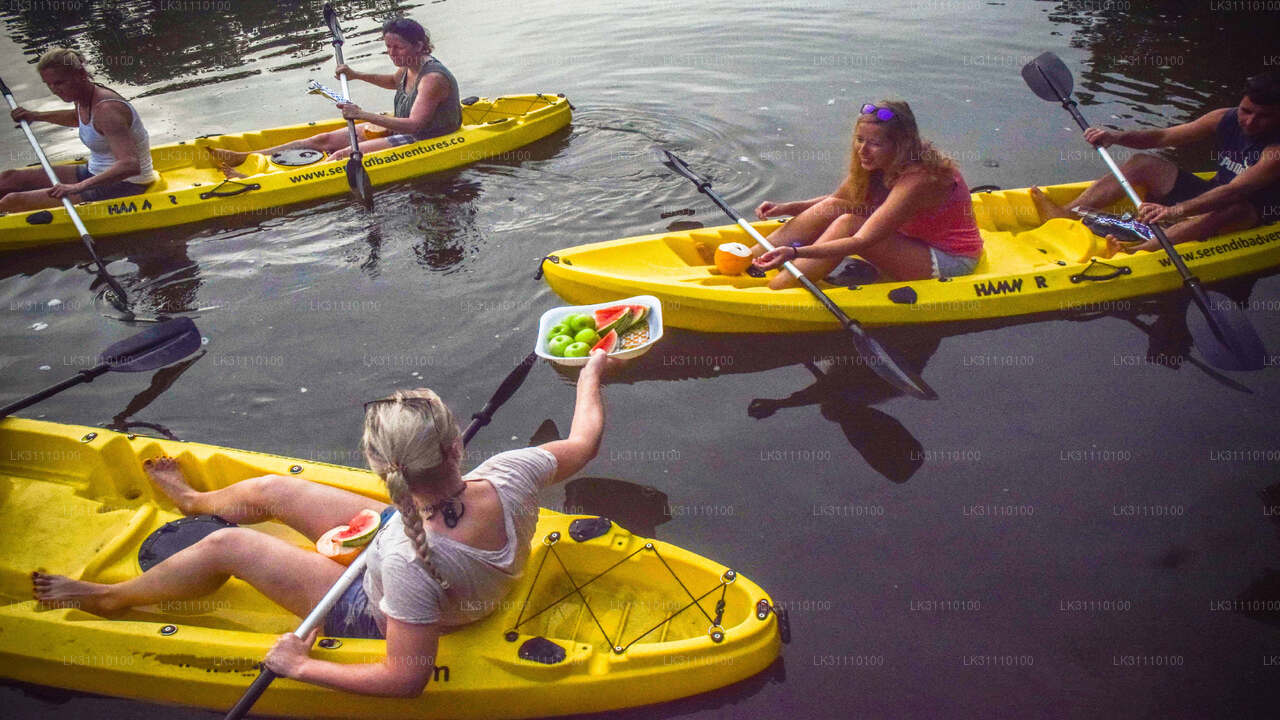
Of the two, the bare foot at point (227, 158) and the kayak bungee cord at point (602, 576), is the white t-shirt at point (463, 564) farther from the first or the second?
the bare foot at point (227, 158)

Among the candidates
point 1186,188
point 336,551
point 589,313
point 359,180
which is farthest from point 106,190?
point 1186,188

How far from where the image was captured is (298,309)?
23.3ft

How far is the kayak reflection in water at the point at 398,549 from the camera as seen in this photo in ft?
9.46

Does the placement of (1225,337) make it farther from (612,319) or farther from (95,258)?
(95,258)

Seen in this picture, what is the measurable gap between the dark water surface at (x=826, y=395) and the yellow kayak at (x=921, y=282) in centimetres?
26

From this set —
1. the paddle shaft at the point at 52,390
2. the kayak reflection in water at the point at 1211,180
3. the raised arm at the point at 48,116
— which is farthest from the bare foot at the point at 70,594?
the kayak reflection in water at the point at 1211,180

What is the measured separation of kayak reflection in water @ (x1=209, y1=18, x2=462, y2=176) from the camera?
8219mm

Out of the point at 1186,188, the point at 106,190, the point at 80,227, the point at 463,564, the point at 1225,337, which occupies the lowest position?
the point at 1225,337

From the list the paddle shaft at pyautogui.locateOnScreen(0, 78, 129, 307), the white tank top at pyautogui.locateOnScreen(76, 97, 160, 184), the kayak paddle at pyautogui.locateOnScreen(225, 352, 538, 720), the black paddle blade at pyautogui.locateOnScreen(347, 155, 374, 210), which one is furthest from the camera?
the black paddle blade at pyautogui.locateOnScreen(347, 155, 374, 210)

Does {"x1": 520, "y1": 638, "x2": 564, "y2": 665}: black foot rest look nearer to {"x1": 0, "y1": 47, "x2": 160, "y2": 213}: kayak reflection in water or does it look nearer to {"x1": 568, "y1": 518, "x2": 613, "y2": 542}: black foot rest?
{"x1": 568, "y1": 518, "x2": 613, "y2": 542}: black foot rest

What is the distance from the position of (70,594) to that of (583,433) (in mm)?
2436

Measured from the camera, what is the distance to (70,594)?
3.75 meters

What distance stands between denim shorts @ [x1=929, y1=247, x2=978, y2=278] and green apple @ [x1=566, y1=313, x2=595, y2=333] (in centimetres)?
251

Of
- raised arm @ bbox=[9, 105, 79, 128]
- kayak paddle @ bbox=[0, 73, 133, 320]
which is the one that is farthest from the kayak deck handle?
raised arm @ bbox=[9, 105, 79, 128]
